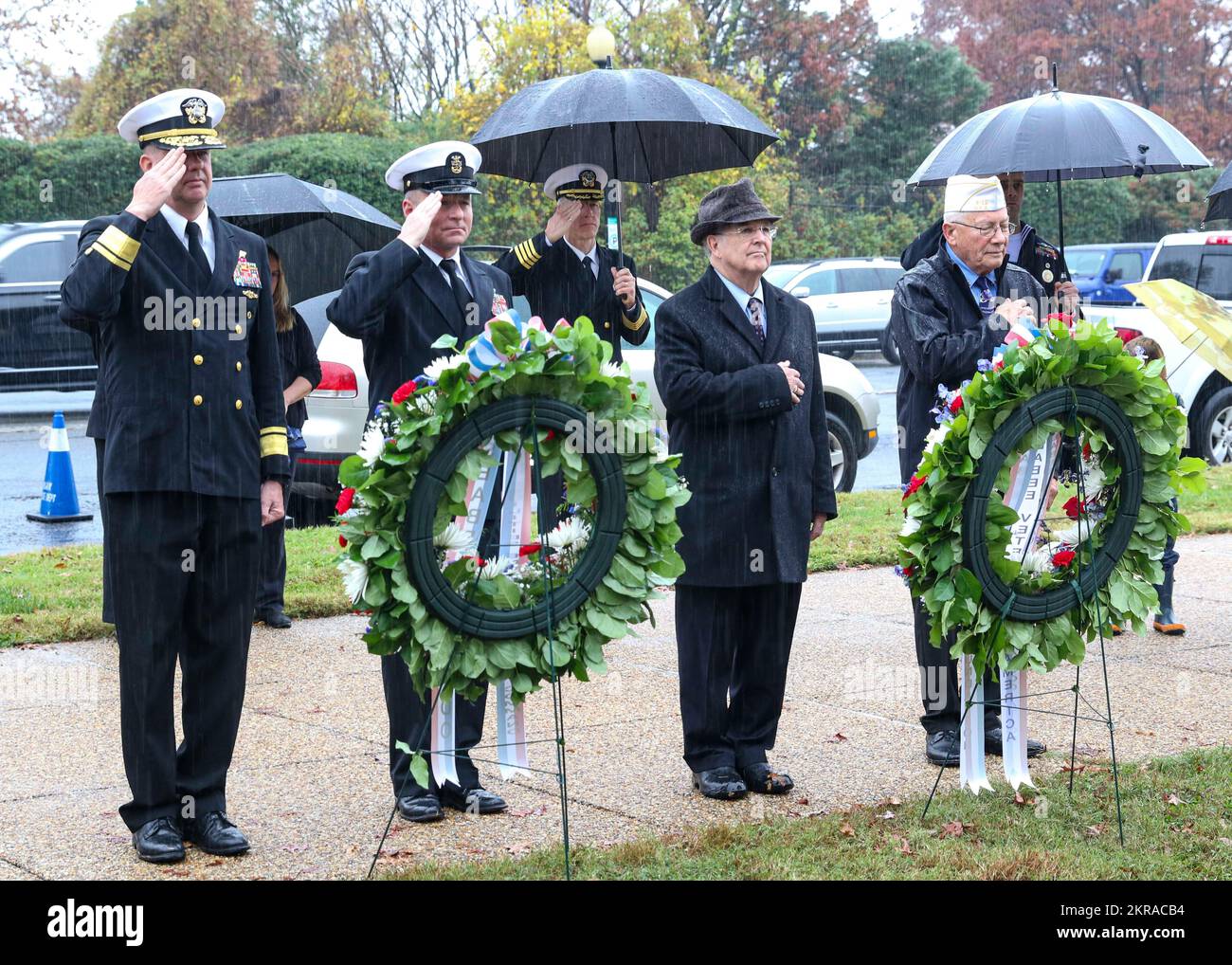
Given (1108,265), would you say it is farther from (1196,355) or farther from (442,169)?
(442,169)

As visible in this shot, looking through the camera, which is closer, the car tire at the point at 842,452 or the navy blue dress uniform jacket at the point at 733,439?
the navy blue dress uniform jacket at the point at 733,439

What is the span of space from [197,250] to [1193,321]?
565cm

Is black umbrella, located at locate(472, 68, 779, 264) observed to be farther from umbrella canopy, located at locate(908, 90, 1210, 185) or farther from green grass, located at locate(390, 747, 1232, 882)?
green grass, located at locate(390, 747, 1232, 882)

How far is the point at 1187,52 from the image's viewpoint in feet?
143

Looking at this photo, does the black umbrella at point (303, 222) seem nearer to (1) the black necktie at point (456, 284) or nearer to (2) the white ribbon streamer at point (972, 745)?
(1) the black necktie at point (456, 284)

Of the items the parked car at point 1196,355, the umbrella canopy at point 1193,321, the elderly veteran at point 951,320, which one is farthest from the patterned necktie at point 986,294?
the parked car at point 1196,355

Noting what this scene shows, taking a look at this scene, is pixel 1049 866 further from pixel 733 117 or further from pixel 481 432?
pixel 733 117

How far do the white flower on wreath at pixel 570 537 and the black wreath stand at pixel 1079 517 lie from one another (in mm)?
1303

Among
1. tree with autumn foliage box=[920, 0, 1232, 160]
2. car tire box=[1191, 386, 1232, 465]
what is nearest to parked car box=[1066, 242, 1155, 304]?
car tire box=[1191, 386, 1232, 465]

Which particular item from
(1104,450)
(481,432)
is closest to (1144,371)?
(1104,450)

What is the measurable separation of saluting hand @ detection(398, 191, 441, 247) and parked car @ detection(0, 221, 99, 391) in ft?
52.1

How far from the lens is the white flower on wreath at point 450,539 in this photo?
4.81 meters

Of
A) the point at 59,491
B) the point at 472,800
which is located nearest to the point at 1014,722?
the point at 472,800

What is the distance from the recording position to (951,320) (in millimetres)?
6184
